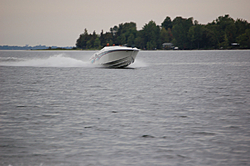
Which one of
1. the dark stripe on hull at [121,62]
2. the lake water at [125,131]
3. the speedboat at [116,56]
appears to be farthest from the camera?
the dark stripe on hull at [121,62]

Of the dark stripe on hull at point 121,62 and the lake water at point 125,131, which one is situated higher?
the dark stripe on hull at point 121,62

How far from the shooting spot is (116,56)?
4281cm

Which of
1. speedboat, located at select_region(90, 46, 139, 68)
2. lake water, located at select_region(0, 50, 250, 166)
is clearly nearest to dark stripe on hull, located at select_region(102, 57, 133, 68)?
speedboat, located at select_region(90, 46, 139, 68)

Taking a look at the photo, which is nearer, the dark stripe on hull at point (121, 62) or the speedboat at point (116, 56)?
the speedboat at point (116, 56)

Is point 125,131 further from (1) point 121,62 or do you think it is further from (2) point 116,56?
(1) point 121,62

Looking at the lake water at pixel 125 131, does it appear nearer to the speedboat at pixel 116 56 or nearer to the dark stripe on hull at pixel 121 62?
the speedboat at pixel 116 56

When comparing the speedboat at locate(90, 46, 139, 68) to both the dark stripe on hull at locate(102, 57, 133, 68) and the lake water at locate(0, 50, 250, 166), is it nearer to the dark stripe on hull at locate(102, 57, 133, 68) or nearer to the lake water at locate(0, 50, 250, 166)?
the dark stripe on hull at locate(102, 57, 133, 68)

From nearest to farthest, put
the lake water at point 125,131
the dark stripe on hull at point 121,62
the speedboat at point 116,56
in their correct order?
the lake water at point 125,131 < the speedboat at point 116,56 < the dark stripe on hull at point 121,62

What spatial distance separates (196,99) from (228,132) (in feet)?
27.7

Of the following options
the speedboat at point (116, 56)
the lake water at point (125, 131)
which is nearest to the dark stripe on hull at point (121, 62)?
the speedboat at point (116, 56)

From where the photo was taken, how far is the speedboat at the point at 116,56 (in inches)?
1636

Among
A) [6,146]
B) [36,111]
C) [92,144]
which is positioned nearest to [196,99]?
[36,111]

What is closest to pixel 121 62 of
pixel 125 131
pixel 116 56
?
pixel 116 56

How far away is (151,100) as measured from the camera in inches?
794
